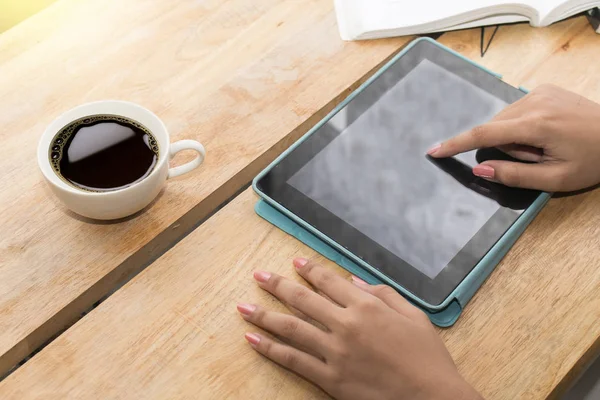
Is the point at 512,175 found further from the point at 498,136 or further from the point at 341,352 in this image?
the point at 341,352

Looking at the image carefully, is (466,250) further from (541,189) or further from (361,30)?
(361,30)

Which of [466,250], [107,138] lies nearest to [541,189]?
[466,250]

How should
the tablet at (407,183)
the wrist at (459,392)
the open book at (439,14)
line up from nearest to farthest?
the wrist at (459,392) < the tablet at (407,183) < the open book at (439,14)

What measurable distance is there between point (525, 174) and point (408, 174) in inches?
5.6

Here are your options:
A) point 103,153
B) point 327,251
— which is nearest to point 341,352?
point 327,251

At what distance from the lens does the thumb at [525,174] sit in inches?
31.8

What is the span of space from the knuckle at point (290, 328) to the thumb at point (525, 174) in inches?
12.3

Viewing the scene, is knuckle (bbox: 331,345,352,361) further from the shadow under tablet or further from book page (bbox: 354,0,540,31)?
book page (bbox: 354,0,540,31)

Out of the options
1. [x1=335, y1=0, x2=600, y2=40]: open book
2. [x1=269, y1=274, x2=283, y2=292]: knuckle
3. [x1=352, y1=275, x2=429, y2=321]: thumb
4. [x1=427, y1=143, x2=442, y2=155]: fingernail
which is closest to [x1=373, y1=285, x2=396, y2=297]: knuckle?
[x1=352, y1=275, x2=429, y2=321]: thumb

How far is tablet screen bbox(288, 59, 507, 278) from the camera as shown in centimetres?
78

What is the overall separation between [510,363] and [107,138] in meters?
0.52

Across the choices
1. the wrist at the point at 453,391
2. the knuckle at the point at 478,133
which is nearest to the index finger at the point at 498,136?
the knuckle at the point at 478,133

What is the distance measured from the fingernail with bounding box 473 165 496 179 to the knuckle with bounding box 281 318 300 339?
0.31 meters

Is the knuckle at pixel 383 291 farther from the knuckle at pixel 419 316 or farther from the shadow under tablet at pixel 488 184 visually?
the shadow under tablet at pixel 488 184
